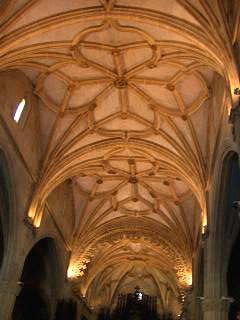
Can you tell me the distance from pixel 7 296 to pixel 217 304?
24.9ft

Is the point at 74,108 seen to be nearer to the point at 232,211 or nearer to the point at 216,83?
the point at 216,83

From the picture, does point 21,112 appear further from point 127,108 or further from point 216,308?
point 216,308

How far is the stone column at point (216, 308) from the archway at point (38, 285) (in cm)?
1036

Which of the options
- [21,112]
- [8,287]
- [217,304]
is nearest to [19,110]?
[21,112]

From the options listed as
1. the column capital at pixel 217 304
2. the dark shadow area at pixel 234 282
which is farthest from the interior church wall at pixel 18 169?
the dark shadow area at pixel 234 282

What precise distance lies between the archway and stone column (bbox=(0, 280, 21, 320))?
6249 millimetres

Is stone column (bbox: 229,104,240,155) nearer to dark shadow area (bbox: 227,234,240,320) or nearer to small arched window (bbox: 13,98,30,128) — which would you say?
small arched window (bbox: 13,98,30,128)

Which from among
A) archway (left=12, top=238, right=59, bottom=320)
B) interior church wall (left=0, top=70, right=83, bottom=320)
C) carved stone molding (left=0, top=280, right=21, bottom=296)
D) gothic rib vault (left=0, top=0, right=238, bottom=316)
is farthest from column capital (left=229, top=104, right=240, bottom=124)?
archway (left=12, top=238, right=59, bottom=320)

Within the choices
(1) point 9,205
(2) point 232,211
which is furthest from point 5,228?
→ (2) point 232,211

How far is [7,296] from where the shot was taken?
591 inches

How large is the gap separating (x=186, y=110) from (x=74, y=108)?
16.5ft

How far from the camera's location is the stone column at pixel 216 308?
515 inches

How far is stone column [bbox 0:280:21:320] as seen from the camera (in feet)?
48.4

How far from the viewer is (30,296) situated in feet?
73.0
